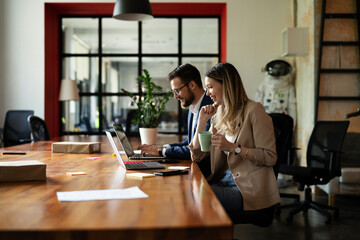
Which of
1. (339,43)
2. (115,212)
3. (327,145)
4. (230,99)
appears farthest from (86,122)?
(115,212)

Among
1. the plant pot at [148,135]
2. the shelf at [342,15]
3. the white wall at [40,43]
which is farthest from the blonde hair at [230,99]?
the white wall at [40,43]

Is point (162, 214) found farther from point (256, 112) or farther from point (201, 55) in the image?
point (201, 55)

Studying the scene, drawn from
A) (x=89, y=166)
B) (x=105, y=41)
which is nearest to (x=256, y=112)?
(x=89, y=166)

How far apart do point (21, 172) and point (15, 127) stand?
5516mm

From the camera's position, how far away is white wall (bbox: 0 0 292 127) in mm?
7133

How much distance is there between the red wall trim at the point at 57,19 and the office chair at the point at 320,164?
302 centimetres

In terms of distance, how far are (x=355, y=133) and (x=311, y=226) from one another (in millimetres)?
1952

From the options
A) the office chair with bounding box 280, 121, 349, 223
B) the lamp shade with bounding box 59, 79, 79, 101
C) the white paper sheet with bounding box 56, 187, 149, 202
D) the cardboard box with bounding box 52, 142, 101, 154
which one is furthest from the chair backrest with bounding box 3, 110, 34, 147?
the white paper sheet with bounding box 56, 187, 149, 202

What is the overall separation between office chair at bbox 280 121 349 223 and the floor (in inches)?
3.7

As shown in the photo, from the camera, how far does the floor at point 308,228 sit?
357 centimetres

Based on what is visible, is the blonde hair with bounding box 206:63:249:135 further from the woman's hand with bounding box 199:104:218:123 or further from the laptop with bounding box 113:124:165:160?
the laptop with bounding box 113:124:165:160

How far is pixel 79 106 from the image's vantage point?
7.80 meters

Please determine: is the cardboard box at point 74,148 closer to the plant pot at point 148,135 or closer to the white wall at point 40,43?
the plant pot at point 148,135

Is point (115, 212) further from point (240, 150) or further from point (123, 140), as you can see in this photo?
point (123, 140)
